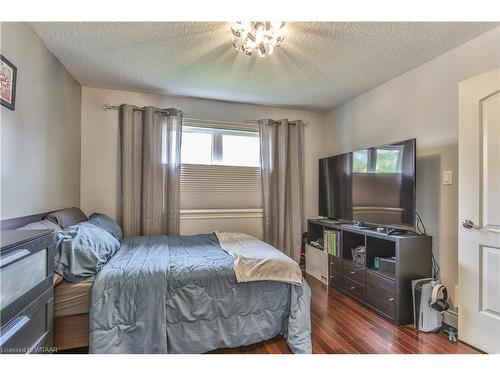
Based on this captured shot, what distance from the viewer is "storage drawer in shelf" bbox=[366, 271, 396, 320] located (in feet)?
6.89

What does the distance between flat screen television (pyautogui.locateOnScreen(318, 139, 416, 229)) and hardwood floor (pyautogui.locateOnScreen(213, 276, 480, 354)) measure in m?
0.85

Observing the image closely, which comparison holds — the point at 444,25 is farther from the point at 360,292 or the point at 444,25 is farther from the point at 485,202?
the point at 360,292

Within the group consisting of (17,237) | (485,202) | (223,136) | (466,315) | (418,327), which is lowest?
(418,327)

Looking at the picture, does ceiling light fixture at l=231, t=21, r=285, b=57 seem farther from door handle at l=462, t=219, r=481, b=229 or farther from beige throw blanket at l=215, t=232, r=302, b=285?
door handle at l=462, t=219, r=481, b=229

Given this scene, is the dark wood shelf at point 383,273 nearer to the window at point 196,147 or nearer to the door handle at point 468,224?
the door handle at point 468,224

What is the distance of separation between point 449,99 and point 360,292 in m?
1.93

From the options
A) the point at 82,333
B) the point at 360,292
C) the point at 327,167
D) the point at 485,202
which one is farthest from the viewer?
the point at 327,167

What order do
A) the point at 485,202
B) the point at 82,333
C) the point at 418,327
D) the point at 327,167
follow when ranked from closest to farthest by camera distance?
the point at 82,333, the point at 485,202, the point at 418,327, the point at 327,167

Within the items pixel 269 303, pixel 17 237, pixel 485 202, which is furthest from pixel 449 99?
pixel 17 237

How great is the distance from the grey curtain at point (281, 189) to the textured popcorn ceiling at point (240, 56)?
1.85ft

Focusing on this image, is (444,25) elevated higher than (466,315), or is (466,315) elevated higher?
(444,25)

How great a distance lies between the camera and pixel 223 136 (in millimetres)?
3383

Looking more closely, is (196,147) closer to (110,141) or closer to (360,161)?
(110,141)
